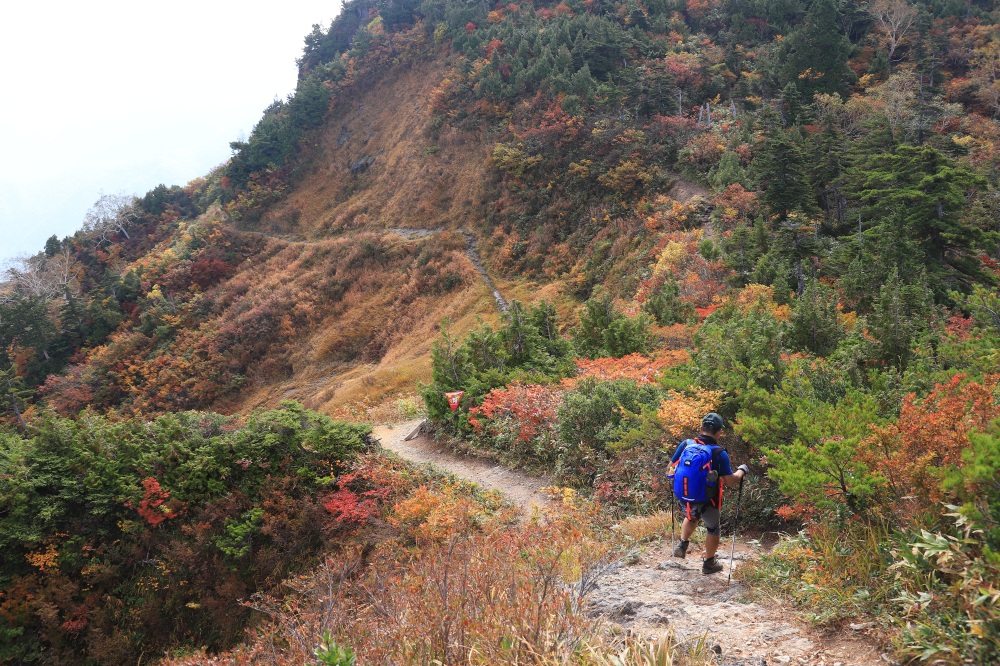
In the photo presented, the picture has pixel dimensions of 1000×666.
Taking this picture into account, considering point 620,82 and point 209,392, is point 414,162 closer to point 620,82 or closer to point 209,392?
point 620,82

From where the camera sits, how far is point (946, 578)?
149 inches

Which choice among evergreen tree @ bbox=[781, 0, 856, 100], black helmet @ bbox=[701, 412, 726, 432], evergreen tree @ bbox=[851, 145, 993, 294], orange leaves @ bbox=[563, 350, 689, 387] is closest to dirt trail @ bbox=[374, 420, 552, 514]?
orange leaves @ bbox=[563, 350, 689, 387]

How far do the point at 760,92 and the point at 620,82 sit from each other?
900cm

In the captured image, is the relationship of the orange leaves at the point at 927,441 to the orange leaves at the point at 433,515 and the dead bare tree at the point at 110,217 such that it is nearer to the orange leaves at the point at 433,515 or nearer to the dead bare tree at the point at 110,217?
the orange leaves at the point at 433,515

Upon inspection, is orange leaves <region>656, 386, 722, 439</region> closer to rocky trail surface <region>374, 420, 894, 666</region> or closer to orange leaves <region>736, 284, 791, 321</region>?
rocky trail surface <region>374, 420, 894, 666</region>

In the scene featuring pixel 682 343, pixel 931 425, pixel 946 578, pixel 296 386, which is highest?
pixel 931 425

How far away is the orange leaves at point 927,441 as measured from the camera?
4.17 metres

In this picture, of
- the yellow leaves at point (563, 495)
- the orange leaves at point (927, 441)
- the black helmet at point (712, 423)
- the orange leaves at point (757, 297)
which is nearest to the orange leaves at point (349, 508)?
the yellow leaves at point (563, 495)

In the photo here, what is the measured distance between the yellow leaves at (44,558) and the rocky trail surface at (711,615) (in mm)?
10129

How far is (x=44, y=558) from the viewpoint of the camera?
9422 millimetres

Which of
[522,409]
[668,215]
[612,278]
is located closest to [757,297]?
[522,409]

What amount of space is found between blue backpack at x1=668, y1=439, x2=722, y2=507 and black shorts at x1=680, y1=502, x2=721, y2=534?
0.24ft

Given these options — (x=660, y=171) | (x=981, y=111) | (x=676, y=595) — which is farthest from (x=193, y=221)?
(x=981, y=111)

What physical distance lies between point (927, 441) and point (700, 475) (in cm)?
193
